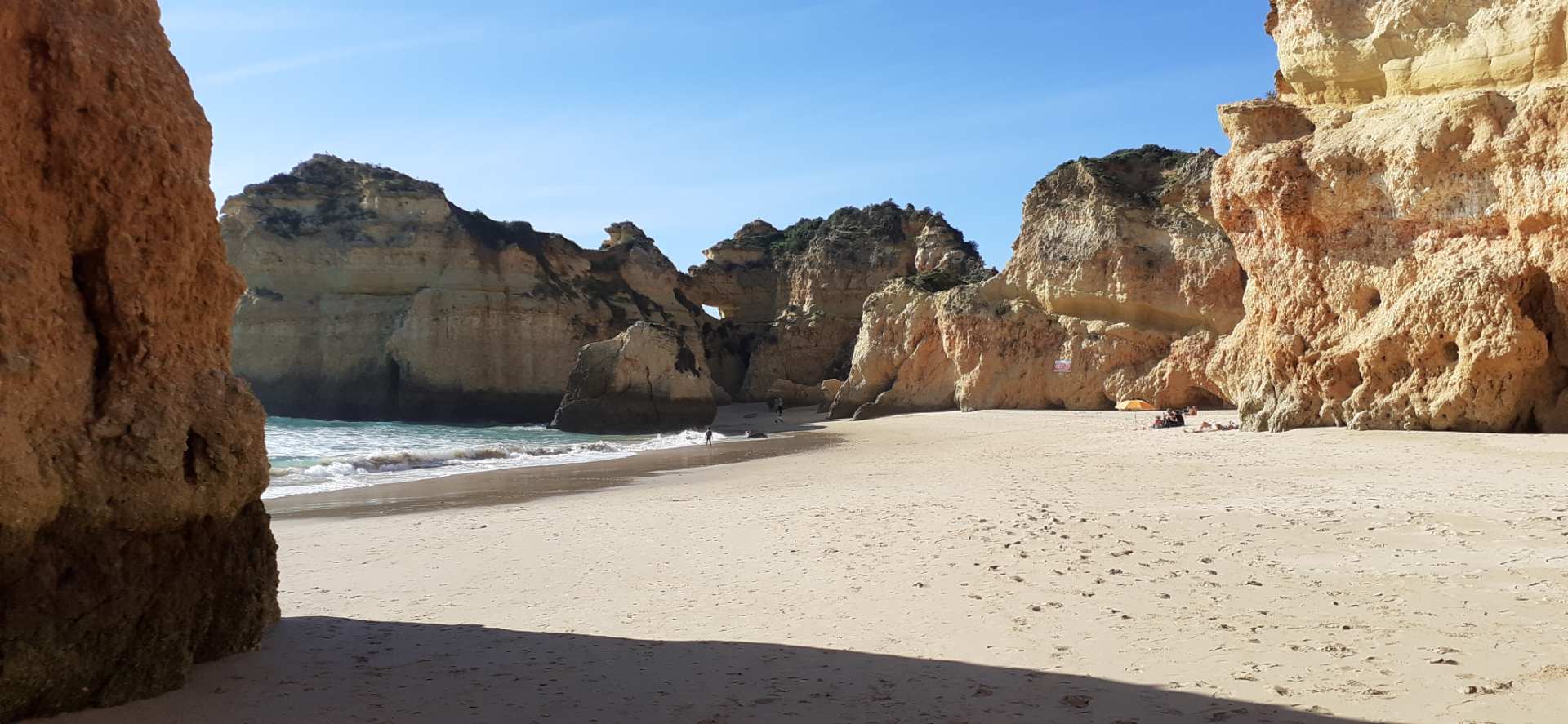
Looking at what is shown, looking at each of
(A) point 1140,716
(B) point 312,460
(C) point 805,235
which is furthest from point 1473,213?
(C) point 805,235

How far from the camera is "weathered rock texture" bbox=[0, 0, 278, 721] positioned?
142 inches

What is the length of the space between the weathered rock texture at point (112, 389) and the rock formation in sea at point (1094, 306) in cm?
2528

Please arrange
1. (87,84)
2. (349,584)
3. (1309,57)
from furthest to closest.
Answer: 1. (1309,57)
2. (349,584)
3. (87,84)

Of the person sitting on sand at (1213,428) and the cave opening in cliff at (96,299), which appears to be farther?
the person sitting on sand at (1213,428)

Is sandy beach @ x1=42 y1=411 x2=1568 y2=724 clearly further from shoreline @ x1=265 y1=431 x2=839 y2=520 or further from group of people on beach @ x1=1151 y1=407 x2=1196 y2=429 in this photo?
group of people on beach @ x1=1151 y1=407 x2=1196 y2=429

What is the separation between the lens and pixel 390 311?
43312mm

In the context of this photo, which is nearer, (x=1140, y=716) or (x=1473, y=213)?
(x=1140, y=716)

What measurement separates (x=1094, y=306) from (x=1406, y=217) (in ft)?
51.4

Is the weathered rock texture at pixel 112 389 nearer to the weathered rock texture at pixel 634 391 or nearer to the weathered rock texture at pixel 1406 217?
the weathered rock texture at pixel 1406 217

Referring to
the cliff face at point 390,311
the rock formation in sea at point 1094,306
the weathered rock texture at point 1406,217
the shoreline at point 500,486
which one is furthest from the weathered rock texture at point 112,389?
the cliff face at point 390,311

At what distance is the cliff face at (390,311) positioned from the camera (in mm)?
41969

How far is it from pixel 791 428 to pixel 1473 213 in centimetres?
2152

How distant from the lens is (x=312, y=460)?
20.7 metres

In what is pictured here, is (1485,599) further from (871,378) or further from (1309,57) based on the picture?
(871,378)
